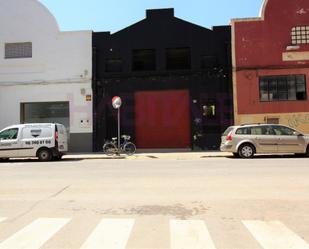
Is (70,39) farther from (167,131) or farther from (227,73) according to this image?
(227,73)

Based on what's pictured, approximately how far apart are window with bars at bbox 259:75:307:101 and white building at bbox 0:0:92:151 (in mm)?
10795

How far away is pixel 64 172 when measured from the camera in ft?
46.8

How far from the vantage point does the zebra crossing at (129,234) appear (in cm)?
545

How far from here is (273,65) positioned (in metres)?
24.8

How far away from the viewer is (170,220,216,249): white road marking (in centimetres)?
544

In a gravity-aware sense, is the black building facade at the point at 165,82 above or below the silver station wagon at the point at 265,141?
above

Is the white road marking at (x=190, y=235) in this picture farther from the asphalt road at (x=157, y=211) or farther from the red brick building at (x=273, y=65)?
the red brick building at (x=273, y=65)

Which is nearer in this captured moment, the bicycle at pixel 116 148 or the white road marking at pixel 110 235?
the white road marking at pixel 110 235

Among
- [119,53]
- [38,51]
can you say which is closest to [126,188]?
[119,53]

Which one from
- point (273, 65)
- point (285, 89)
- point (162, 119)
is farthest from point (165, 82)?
point (285, 89)

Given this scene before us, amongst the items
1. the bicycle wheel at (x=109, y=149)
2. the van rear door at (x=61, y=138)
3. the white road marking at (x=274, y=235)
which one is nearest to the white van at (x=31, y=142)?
the van rear door at (x=61, y=138)

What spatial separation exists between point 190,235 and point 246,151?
13873 millimetres

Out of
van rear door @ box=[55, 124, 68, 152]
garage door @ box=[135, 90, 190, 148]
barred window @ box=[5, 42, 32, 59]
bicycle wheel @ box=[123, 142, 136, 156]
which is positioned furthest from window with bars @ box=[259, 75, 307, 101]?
barred window @ box=[5, 42, 32, 59]

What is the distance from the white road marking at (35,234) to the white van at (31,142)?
521 inches
